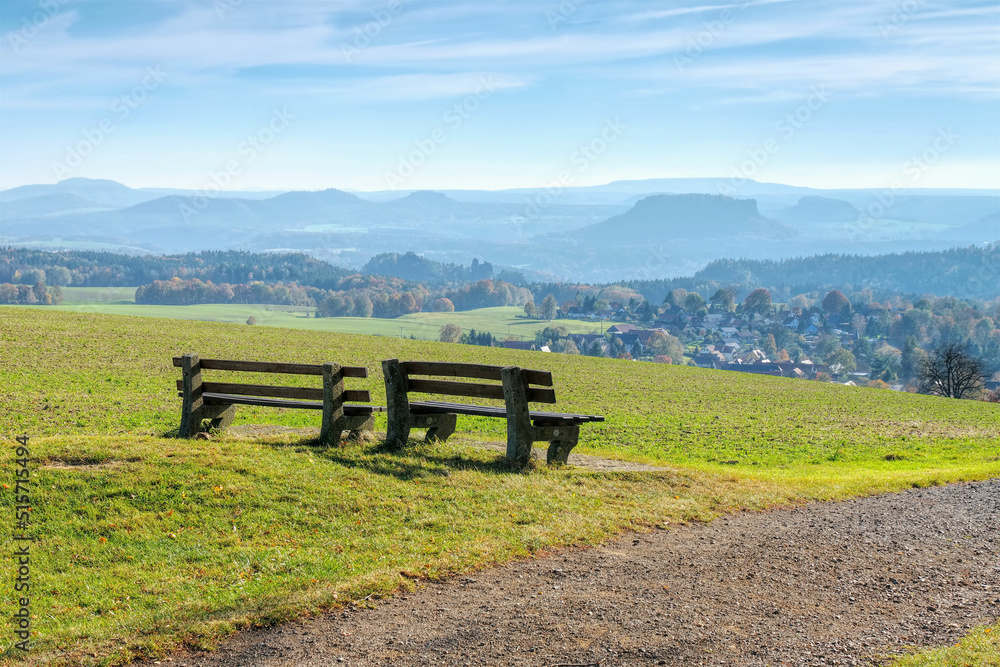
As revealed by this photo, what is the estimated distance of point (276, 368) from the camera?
12227mm

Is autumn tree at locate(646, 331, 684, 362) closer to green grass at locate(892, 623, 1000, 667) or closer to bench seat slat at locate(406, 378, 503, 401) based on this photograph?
bench seat slat at locate(406, 378, 503, 401)

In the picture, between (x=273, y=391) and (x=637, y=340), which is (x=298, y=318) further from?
(x=273, y=391)

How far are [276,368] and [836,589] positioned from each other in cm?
827

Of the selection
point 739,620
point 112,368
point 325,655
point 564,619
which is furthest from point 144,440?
point 112,368

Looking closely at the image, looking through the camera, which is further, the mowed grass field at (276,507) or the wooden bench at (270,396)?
the wooden bench at (270,396)

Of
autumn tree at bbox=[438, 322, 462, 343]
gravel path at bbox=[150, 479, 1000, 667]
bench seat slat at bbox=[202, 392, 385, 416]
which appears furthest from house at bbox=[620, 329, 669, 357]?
gravel path at bbox=[150, 479, 1000, 667]

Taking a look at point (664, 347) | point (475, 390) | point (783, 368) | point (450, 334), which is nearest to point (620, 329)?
point (664, 347)

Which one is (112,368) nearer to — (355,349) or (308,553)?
(355,349)

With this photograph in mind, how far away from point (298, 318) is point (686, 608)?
15912 cm

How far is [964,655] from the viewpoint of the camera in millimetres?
6094

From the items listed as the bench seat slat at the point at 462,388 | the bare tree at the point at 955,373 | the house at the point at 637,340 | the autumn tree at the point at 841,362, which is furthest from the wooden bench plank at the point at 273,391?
the autumn tree at the point at 841,362

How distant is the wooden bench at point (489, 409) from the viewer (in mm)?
11461

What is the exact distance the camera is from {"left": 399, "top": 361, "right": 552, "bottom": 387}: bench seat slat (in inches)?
449

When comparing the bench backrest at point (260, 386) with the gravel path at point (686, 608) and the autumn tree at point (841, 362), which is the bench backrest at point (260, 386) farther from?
the autumn tree at point (841, 362)
